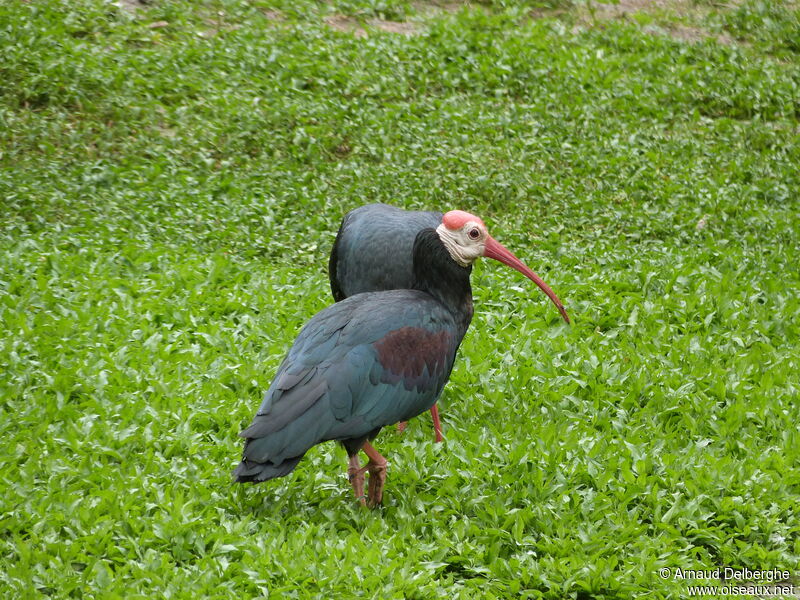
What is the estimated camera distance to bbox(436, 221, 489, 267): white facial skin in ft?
16.5

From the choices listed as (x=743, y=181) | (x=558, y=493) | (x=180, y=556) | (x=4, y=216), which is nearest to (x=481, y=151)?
(x=743, y=181)

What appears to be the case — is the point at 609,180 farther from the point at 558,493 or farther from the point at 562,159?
the point at 558,493

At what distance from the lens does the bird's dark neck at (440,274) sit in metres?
5.01

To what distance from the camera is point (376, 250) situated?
561 centimetres

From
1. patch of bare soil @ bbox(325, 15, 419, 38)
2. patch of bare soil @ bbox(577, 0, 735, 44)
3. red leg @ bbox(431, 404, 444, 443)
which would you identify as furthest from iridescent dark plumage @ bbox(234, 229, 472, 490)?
patch of bare soil @ bbox(577, 0, 735, 44)

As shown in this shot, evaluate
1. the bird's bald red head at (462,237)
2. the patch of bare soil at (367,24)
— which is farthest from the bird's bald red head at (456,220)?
the patch of bare soil at (367,24)

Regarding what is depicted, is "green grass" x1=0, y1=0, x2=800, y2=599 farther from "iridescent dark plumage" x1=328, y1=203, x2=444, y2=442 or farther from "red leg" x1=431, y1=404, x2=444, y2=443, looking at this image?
"iridescent dark plumage" x1=328, y1=203, x2=444, y2=442

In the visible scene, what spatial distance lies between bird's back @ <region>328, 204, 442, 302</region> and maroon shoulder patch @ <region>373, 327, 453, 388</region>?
0.83 m

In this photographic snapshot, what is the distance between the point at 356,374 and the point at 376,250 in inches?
50.9

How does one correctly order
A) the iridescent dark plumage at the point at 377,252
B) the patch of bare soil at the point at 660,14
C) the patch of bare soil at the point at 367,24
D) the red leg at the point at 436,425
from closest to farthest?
1. the red leg at the point at 436,425
2. the iridescent dark plumage at the point at 377,252
3. the patch of bare soil at the point at 367,24
4. the patch of bare soil at the point at 660,14

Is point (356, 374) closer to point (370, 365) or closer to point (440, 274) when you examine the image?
point (370, 365)

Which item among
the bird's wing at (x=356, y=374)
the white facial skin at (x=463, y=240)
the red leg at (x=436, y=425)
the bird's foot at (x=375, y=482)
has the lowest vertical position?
the red leg at (x=436, y=425)

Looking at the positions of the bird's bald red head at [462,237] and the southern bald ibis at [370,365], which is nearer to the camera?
the southern bald ibis at [370,365]

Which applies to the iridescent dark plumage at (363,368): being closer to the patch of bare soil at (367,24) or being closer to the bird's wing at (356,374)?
the bird's wing at (356,374)
